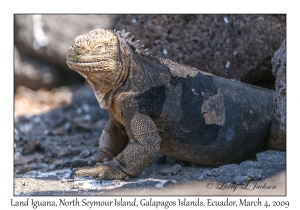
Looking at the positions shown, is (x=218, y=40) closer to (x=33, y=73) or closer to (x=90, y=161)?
(x=90, y=161)

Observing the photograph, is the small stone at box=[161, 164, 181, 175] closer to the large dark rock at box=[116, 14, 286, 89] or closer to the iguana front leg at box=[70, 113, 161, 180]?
the iguana front leg at box=[70, 113, 161, 180]

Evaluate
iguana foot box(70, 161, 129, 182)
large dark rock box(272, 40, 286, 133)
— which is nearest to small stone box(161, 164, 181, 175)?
iguana foot box(70, 161, 129, 182)

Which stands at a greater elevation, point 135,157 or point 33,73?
point 33,73

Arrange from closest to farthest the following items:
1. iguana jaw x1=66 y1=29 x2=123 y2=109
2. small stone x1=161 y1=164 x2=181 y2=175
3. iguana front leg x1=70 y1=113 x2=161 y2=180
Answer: iguana jaw x1=66 y1=29 x2=123 y2=109, iguana front leg x1=70 y1=113 x2=161 y2=180, small stone x1=161 y1=164 x2=181 y2=175

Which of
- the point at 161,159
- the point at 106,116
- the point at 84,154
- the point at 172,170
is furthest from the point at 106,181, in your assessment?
the point at 106,116

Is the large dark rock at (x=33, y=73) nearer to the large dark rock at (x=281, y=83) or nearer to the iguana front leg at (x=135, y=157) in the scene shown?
the iguana front leg at (x=135, y=157)

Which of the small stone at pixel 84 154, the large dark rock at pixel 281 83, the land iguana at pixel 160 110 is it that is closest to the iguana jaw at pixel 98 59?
the land iguana at pixel 160 110
